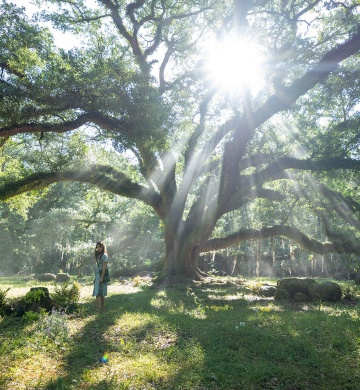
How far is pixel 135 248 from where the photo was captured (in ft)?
111

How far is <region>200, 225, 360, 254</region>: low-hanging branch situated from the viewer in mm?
16734

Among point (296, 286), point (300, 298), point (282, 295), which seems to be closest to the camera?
point (300, 298)

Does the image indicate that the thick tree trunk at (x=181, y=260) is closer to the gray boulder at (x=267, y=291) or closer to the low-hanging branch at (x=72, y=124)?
the gray boulder at (x=267, y=291)

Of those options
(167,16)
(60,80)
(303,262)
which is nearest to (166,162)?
(167,16)

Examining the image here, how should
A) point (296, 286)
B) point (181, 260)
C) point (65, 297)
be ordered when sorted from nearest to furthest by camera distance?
point (65, 297) → point (296, 286) → point (181, 260)

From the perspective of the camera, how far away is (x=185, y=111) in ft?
46.3

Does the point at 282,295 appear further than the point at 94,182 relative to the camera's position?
No

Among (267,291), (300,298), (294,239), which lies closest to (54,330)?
(300,298)

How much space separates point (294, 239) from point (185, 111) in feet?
31.7

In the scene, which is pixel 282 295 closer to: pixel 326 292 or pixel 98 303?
pixel 326 292

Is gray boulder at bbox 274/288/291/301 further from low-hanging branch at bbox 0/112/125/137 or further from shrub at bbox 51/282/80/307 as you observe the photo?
low-hanging branch at bbox 0/112/125/137

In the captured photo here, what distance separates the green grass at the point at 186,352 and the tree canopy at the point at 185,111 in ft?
17.7

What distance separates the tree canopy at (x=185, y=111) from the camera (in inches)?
351

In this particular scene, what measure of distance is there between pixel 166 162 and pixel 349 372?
1305 cm
